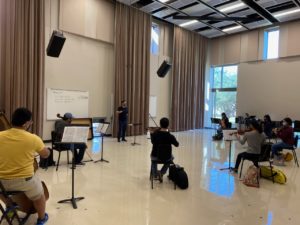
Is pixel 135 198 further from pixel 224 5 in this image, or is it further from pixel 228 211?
pixel 224 5

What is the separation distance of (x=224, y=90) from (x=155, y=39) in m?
4.47

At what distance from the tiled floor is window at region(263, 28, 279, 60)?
6.82m

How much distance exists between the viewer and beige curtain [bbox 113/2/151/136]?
29.9 ft

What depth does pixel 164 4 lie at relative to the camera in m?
8.80

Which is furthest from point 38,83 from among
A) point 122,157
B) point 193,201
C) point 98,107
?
point 193,201

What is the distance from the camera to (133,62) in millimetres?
9609

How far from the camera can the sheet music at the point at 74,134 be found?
328 centimetres

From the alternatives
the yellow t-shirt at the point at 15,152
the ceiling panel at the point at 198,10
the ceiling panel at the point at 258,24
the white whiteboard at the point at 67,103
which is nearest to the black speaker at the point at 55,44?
the white whiteboard at the point at 67,103

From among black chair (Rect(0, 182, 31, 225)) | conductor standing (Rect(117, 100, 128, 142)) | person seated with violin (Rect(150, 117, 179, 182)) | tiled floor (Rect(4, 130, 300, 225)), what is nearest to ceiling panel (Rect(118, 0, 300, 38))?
conductor standing (Rect(117, 100, 128, 142))

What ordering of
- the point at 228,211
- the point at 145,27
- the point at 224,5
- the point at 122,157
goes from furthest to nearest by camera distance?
1. the point at 145,27
2. the point at 224,5
3. the point at 122,157
4. the point at 228,211

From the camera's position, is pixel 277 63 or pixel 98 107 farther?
pixel 277 63

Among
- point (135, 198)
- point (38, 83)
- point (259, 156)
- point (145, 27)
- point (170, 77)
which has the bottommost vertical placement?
point (135, 198)

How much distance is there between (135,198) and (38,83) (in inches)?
199

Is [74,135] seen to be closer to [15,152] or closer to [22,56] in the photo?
[15,152]
